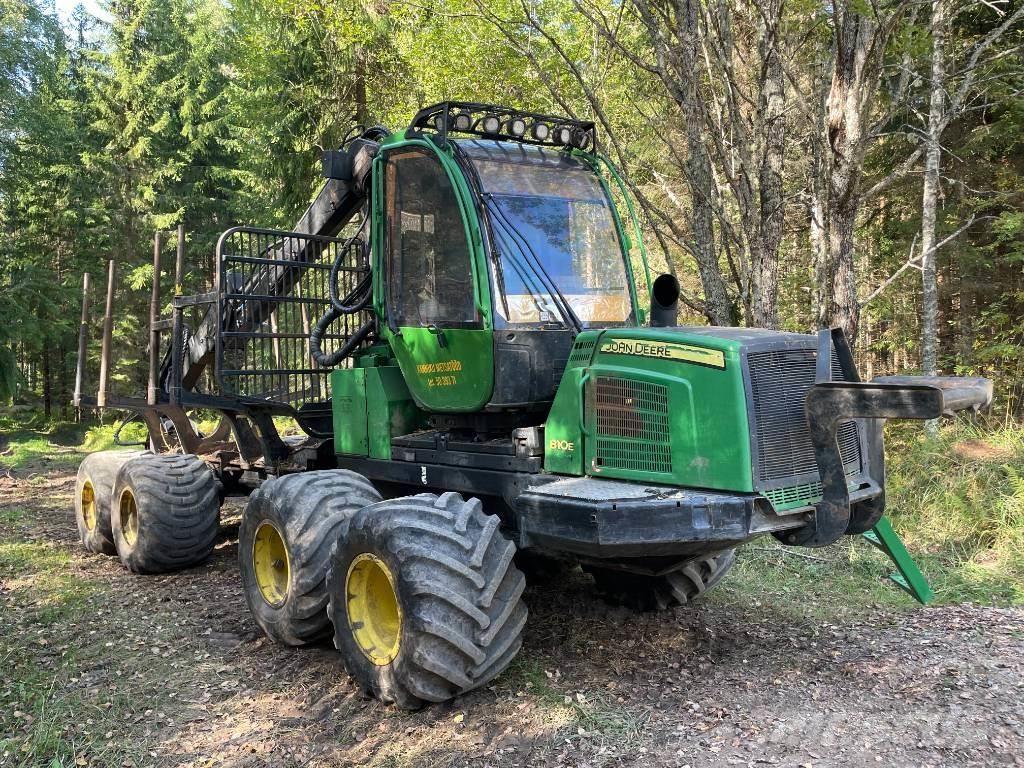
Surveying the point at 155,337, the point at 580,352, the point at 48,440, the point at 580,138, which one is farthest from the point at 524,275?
the point at 48,440

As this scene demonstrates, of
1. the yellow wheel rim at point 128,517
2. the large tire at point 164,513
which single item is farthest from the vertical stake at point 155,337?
the yellow wheel rim at point 128,517

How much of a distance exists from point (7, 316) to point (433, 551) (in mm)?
16955

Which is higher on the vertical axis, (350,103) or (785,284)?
(350,103)

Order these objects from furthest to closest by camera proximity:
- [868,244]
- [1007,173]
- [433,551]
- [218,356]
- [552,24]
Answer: [868,244] < [552,24] < [1007,173] < [218,356] < [433,551]

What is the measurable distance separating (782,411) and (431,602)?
1.96 metres

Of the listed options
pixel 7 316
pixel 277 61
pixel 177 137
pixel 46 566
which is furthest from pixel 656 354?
pixel 177 137

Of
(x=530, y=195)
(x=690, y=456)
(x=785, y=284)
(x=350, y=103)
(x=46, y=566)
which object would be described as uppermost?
(x=350, y=103)

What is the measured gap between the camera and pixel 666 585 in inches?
218

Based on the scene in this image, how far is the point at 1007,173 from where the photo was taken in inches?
484

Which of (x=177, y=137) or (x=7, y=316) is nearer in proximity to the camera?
(x=7, y=316)

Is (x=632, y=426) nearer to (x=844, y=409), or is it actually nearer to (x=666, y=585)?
(x=844, y=409)

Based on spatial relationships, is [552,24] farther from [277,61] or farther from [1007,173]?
[1007,173]

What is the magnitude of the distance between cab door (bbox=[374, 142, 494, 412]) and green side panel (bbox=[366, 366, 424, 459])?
0.27 meters

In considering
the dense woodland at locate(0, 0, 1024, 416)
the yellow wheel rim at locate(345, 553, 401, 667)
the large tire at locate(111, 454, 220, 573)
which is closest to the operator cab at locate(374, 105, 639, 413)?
the yellow wheel rim at locate(345, 553, 401, 667)
